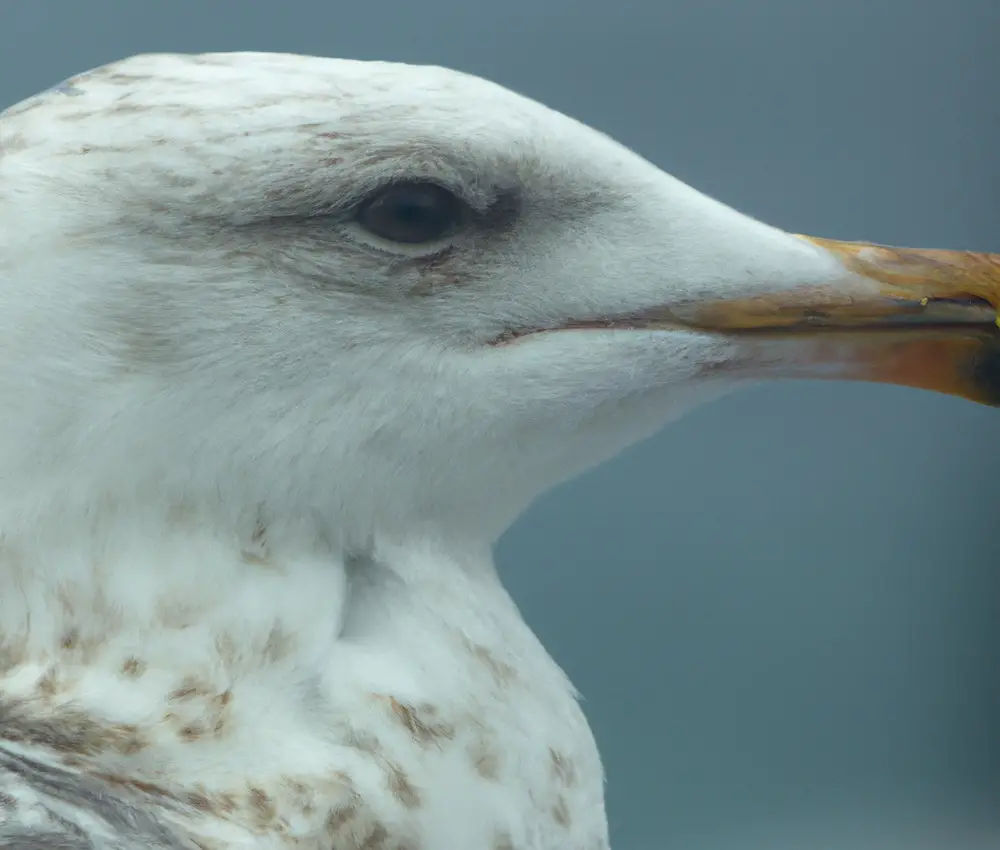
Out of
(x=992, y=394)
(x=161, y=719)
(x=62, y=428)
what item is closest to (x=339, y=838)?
(x=161, y=719)

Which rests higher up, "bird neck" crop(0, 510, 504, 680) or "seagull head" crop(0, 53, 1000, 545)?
"seagull head" crop(0, 53, 1000, 545)

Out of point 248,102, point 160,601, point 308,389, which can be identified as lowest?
point 160,601

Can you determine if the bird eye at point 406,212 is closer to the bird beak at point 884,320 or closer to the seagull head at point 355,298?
the seagull head at point 355,298

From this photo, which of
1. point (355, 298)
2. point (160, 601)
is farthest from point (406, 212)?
point (160, 601)

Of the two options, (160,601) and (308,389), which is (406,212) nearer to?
(308,389)

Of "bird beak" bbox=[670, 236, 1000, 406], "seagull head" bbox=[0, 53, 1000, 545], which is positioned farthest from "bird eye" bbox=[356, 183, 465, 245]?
"bird beak" bbox=[670, 236, 1000, 406]

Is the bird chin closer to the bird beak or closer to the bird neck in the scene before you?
the bird beak

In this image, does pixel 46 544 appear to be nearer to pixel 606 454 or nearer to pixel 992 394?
pixel 606 454

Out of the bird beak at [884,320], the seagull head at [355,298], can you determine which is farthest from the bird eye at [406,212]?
the bird beak at [884,320]
